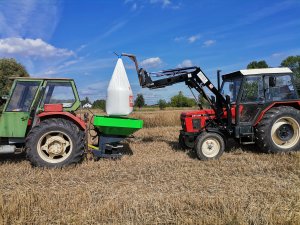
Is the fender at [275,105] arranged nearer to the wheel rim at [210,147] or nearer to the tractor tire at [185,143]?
the wheel rim at [210,147]

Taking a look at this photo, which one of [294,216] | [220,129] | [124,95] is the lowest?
[294,216]

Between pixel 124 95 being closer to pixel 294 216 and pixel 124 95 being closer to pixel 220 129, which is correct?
pixel 220 129

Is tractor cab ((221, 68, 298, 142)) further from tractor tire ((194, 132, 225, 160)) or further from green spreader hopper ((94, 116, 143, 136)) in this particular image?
green spreader hopper ((94, 116, 143, 136))

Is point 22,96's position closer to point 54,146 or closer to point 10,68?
point 54,146

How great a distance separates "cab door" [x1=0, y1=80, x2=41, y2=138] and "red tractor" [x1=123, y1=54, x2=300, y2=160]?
256cm

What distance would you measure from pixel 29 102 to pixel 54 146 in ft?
3.74

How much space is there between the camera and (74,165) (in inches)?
270

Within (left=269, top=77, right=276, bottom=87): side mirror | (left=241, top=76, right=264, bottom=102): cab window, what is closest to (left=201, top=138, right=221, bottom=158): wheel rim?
(left=241, top=76, right=264, bottom=102): cab window

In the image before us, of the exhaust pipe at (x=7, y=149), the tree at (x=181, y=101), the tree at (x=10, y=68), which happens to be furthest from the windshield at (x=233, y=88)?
the tree at (x=181, y=101)

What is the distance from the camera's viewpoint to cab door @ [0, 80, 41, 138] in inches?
270

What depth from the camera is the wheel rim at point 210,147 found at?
7.47 metres

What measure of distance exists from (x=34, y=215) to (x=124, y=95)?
145 inches

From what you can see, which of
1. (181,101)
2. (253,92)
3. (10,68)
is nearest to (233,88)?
(253,92)

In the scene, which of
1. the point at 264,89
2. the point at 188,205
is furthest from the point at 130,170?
the point at 264,89
